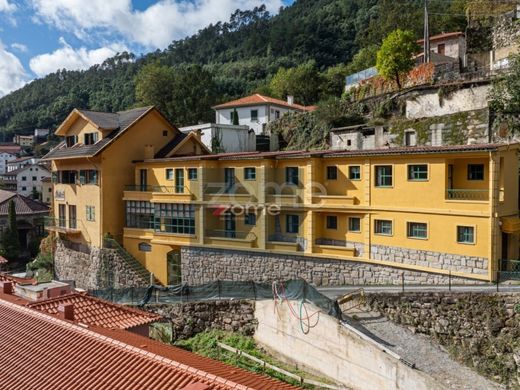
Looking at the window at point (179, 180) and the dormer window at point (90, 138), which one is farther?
the dormer window at point (90, 138)

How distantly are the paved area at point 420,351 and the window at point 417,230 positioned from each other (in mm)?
4541

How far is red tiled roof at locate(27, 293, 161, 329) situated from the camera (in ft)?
47.3

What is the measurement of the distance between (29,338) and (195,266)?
1741cm

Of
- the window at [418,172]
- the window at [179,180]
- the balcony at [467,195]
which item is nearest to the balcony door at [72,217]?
the window at [179,180]

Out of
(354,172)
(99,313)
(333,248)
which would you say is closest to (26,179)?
(333,248)

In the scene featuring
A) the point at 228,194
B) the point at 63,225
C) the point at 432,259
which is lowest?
the point at 432,259

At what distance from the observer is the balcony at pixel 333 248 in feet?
77.6

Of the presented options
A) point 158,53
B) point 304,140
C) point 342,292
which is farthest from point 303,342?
point 158,53

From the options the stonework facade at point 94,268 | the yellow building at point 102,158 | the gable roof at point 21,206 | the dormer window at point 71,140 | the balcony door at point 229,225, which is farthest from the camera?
the gable roof at point 21,206

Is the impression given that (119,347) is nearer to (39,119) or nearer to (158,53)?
(39,119)

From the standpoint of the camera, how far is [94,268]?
33.4 metres

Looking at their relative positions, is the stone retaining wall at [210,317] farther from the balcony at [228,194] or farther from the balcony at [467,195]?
the balcony at [467,195]

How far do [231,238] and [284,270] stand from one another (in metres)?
3.83

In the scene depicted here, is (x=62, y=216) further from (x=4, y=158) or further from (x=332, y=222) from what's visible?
(x=4, y=158)
